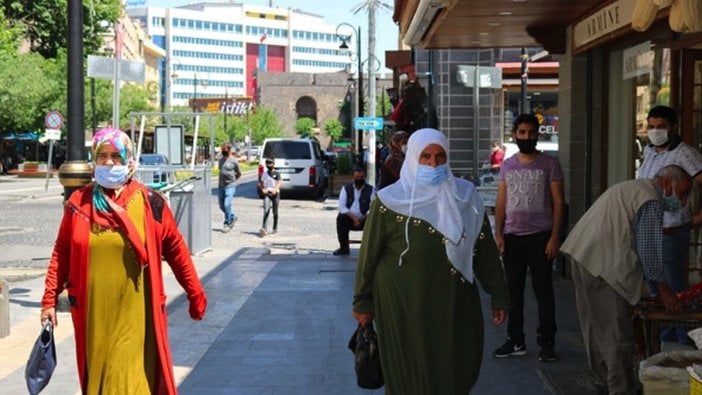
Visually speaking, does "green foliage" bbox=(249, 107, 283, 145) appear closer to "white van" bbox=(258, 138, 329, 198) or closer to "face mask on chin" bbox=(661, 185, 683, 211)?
"white van" bbox=(258, 138, 329, 198)

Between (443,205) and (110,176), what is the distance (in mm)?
1592

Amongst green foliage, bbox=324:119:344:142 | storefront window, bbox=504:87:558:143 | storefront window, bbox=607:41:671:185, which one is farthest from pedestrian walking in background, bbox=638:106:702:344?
green foliage, bbox=324:119:344:142

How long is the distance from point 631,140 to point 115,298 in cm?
615

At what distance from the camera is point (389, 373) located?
4641 millimetres

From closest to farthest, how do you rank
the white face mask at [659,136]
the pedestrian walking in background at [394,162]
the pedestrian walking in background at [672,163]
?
1. the pedestrian walking in background at [672,163]
2. the white face mask at [659,136]
3. the pedestrian walking in background at [394,162]

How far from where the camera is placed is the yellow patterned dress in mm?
4746

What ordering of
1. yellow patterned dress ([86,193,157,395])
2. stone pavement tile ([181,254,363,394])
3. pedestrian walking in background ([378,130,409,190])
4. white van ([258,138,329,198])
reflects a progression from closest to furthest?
yellow patterned dress ([86,193,157,395]) → stone pavement tile ([181,254,363,394]) → pedestrian walking in background ([378,130,409,190]) → white van ([258,138,329,198])

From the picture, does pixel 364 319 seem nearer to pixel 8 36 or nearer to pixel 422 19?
pixel 422 19

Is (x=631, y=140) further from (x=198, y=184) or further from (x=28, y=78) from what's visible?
(x=28, y=78)

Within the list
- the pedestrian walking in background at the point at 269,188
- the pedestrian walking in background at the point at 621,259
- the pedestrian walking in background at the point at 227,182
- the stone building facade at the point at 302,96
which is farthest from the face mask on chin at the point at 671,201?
the stone building facade at the point at 302,96

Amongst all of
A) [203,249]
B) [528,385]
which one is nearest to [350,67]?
[203,249]

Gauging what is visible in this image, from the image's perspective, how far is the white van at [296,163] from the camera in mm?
29234

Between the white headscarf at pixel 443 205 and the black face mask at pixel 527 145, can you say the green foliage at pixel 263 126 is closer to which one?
the black face mask at pixel 527 145

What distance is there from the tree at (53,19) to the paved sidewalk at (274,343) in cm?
3451
